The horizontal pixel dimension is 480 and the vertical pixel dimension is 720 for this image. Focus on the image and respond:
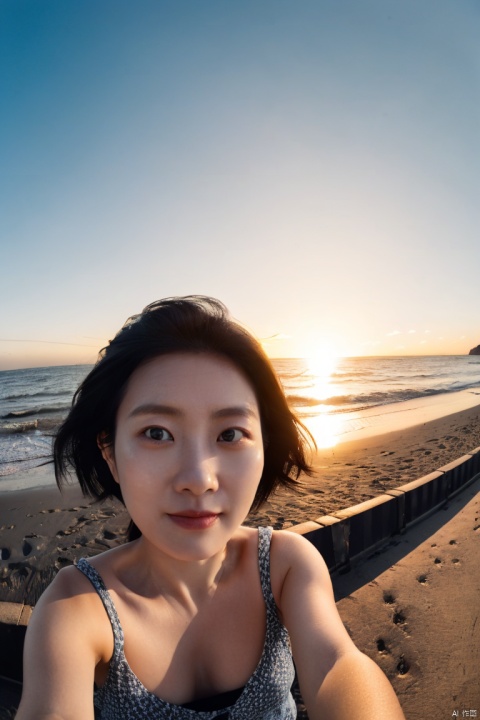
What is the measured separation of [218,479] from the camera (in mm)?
1273

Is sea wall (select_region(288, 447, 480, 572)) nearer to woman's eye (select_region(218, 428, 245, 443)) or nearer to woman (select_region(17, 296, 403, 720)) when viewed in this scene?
woman (select_region(17, 296, 403, 720))

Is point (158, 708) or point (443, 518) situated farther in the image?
point (443, 518)

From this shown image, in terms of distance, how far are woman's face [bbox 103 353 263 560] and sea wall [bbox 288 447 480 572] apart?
2105 mm

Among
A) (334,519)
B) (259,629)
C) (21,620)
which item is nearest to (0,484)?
(21,620)

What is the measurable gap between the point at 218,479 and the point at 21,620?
207 centimetres

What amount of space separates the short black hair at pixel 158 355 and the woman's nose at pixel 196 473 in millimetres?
355

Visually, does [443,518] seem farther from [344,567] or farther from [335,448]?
[335,448]

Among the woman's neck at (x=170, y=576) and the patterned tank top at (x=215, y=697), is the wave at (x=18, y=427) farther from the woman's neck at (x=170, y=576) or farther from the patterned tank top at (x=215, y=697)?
the patterned tank top at (x=215, y=697)

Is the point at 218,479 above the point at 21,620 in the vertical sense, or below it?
above

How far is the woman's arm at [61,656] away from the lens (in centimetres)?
109

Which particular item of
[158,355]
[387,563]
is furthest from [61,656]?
[387,563]

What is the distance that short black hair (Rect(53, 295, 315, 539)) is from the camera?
57.3 inches

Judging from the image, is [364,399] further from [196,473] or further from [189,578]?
[196,473]

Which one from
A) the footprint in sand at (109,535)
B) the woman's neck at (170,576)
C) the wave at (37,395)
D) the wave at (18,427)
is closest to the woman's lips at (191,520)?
the woman's neck at (170,576)
